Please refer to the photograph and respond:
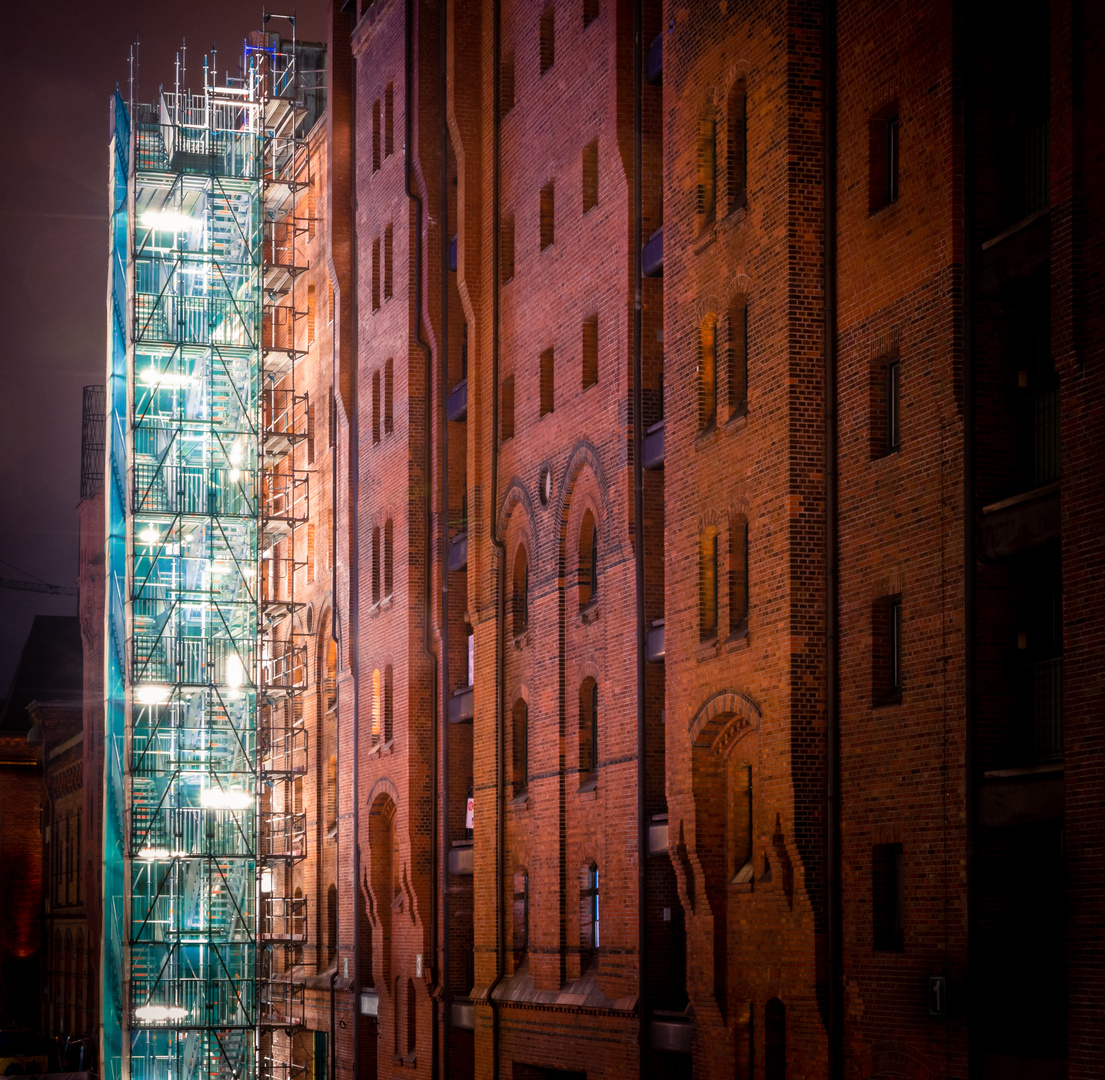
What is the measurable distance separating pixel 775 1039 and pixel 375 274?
69.7 feet

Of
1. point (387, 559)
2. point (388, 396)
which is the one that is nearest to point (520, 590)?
point (387, 559)

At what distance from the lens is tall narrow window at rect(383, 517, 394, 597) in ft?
122

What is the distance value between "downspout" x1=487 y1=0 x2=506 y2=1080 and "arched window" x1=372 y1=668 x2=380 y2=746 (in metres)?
6.45

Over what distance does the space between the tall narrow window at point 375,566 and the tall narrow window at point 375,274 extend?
4541 mm

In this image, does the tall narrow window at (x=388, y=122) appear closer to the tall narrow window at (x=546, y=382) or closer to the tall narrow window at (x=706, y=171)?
the tall narrow window at (x=546, y=382)

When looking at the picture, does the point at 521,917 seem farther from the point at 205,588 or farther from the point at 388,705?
the point at 205,588

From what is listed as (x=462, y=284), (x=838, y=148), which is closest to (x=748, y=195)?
(x=838, y=148)

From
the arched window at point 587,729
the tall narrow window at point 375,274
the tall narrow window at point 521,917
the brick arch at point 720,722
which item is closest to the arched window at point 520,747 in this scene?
the tall narrow window at point 521,917

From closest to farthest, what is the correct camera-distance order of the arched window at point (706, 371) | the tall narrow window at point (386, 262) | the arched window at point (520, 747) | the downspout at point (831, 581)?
the downspout at point (831, 581), the arched window at point (706, 371), the arched window at point (520, 747), the tall narrow window at point (386, 262)

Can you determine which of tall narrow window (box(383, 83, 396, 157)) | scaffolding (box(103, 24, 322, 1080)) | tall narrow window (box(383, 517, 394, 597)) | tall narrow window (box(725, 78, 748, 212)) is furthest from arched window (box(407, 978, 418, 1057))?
tall narrow window (box(725, 78, 748, 212))

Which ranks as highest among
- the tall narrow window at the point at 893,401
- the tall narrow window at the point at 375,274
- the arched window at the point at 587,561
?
the tall narrow window at the point at 375,274

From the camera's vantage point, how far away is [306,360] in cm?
4528

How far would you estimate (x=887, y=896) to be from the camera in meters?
20.2

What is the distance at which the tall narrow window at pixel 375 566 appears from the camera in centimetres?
3797
